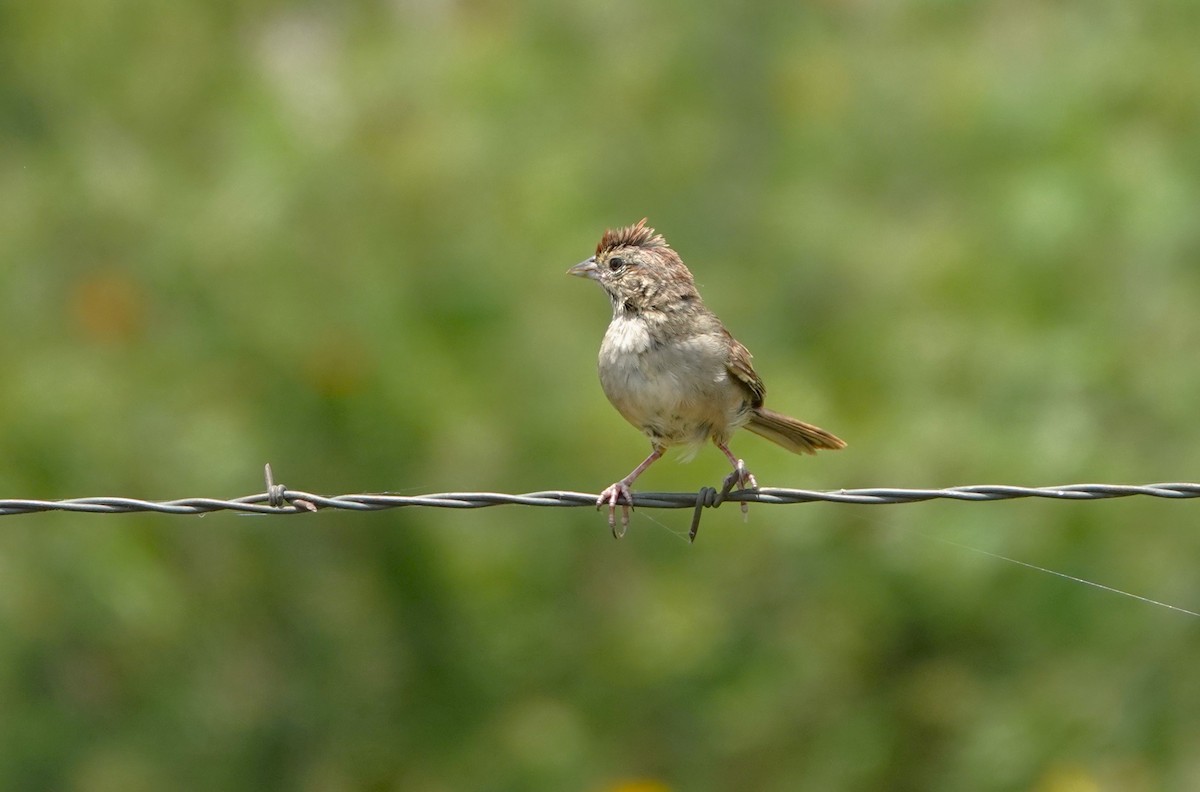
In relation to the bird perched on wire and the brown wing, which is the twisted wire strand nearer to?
the bird perched on wire

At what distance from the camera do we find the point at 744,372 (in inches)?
238

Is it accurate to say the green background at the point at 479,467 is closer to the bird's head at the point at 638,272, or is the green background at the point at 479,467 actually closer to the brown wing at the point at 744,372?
the bird's head at the point at 638,272

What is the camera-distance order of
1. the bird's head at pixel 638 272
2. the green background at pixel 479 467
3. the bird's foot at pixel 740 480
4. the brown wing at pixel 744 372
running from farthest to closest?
the green background at pixel 479 467 < the bird's head at pixel 638 272 < the brown wing at pixel 744 372 < the bird's foot at pixel 740 480

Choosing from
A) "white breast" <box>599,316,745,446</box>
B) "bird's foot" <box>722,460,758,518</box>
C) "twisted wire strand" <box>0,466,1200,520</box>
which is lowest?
"twisted wire strand" <box>0,466,1200,520</box>

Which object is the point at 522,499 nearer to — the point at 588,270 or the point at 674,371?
the point at 674,371

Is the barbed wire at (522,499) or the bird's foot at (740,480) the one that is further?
the bird's foot at (740,480)

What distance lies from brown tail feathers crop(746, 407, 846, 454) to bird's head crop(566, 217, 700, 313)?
0.52 metres

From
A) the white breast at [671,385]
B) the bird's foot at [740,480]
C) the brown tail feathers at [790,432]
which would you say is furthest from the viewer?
the brown tail feathers at [790,432]

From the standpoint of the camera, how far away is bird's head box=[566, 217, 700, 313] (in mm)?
6281

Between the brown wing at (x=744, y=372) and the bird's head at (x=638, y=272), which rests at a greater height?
the bird's head at (x=638, y=272)

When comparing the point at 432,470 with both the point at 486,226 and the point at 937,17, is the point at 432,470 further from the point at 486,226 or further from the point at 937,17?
the point at 937,17

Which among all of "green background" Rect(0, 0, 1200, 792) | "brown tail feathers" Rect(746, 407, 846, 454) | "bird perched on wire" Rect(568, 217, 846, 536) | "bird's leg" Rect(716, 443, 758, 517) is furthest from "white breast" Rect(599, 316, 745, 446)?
"green background" Rect(0, 0, 1200, 792)

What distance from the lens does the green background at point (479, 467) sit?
7789mm

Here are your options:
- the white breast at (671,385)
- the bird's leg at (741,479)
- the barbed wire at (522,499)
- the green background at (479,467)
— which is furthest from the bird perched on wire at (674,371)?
the green background at (479,467)
